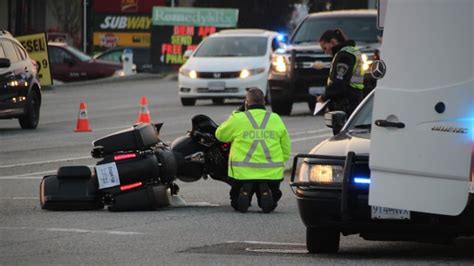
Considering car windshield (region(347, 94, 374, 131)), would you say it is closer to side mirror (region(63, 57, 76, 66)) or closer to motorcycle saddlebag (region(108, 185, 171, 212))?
motorcycle saddlebag (region(108, 185, 171, 212))

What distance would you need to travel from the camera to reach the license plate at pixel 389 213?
9.73 metres

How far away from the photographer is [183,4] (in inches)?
2849

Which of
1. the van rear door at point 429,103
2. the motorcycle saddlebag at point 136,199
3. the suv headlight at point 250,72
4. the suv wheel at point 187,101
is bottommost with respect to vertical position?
the suv wheel at point 187,101

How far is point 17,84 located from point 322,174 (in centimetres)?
1520

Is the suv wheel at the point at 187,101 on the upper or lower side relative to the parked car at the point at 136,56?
upper

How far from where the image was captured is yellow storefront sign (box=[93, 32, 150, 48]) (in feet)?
202

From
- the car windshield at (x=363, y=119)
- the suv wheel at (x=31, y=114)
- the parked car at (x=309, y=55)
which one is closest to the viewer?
the car windshield at (x=363, y=119)

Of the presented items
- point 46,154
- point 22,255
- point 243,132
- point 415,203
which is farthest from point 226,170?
point 46,154

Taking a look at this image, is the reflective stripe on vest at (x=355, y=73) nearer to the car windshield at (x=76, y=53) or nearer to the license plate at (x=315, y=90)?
the license plate at (x=315, y=90)

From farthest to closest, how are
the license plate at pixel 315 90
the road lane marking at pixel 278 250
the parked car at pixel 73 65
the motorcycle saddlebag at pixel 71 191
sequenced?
1. the parked car at pixel 73 65
2. the license plate at pixel 315 90
3. the motorcycle saddlebag at pixel 71 191
4. the road lane marking at pixel 278 250

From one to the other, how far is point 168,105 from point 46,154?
39.9 feet

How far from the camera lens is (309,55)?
2636 centimetres

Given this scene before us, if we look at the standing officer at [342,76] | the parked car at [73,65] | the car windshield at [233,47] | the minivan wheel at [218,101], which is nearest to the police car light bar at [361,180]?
the standing officer at [342,76]

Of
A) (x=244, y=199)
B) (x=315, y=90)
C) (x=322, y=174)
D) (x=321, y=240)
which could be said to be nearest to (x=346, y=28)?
(x=315, y=90)
